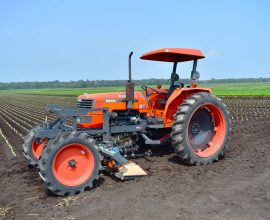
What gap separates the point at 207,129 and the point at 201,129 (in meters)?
0.13

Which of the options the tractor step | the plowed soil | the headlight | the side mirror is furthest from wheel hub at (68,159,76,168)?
the side mirror

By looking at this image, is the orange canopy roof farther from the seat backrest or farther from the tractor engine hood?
the tractor engine hood

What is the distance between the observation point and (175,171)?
6.08 metres

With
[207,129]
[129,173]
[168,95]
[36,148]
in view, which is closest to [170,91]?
[168,95]

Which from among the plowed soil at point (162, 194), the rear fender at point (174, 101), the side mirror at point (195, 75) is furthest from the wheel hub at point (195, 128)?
the side mirror at point (195, 75)

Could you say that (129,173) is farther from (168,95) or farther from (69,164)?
(168,95)

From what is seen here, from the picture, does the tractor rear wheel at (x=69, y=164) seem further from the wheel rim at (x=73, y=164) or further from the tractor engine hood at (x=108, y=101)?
the tractor engine hood at (x=108, y=101)

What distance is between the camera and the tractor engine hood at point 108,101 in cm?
639

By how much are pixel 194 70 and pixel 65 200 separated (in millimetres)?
3892

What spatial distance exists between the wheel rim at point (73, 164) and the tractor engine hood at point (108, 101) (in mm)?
1232

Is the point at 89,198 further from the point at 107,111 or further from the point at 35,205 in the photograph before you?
the point at 107,111

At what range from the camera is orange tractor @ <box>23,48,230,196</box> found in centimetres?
522

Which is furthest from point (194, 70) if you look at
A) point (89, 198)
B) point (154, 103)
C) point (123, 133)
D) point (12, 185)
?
point (12, 185)

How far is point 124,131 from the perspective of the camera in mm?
6574
